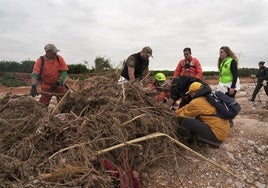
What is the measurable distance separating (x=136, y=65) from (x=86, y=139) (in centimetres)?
247

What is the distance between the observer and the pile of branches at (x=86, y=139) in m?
3.33

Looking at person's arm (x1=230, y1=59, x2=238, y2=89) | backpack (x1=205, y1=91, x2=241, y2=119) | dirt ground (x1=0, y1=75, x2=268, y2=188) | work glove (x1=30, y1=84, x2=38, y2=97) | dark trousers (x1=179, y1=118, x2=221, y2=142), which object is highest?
person's arm (x1=230, y1=59, x2=238, y2=89)

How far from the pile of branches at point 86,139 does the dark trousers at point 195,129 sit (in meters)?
0.14

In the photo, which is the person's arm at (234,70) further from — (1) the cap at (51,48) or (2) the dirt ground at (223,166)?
(1) the cap at (51,48)

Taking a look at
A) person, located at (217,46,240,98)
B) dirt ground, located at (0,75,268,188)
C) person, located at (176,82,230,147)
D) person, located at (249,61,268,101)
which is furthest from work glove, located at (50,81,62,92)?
person, located at (249,61,268,101)

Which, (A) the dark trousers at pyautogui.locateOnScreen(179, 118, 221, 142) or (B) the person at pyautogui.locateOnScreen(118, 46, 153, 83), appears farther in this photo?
(B) the person at pyautogui.locateOnScreen(118, 46, 153, 83)

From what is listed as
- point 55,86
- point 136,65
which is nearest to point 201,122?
point 136,65

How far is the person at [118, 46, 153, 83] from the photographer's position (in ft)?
18.9

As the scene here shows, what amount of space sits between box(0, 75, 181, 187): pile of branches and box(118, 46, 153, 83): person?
939mm

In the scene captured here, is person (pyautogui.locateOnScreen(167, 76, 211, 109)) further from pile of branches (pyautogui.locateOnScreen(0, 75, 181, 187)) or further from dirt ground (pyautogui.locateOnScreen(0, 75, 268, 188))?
dirt ground (pyautogui.locateOnScreen(0, 75, 268, 188))

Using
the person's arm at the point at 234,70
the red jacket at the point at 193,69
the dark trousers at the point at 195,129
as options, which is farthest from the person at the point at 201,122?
the red jacket at the point at 193,69

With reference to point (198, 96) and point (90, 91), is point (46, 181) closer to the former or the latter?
point (90, 91)

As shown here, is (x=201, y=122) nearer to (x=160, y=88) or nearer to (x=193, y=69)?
(x=160, y=88)

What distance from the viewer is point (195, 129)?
4543 millimetres
